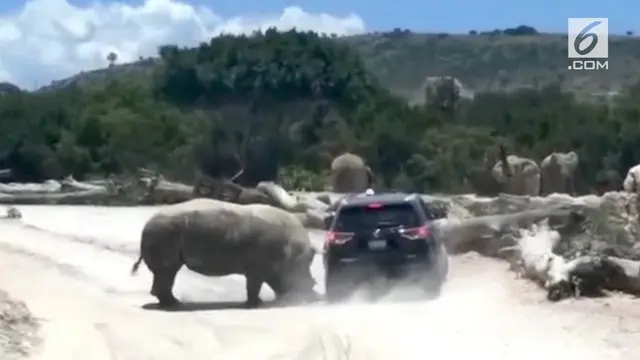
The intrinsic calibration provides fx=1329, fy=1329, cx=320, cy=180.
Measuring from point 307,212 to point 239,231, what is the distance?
13128 mm

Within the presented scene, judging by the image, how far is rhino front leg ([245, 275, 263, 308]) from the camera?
69.3 ft

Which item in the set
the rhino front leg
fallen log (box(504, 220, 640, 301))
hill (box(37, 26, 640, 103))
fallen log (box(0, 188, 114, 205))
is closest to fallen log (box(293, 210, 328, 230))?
the rhino front leg

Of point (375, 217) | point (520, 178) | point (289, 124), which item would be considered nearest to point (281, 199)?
point (520, 178)

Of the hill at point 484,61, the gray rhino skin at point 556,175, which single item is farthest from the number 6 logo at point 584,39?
the hill at point 484,61

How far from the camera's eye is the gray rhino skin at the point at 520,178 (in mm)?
39438

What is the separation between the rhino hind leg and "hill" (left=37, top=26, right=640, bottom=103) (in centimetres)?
7310

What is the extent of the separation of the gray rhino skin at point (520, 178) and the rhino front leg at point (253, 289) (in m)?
19.3

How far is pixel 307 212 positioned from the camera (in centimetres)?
3412

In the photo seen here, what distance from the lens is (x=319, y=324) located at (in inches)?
699

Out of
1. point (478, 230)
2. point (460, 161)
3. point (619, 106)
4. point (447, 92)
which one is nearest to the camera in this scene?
point (478, 230)

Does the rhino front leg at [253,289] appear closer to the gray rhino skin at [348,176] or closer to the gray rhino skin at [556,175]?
the gray rhino skin at [556,175]

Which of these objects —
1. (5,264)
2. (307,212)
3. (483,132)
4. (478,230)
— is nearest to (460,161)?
(483,132)

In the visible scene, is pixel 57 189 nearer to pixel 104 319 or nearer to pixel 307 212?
pixel 307 212

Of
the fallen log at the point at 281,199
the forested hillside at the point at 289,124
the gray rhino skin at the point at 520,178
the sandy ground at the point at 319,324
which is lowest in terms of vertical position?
the sandy ground at the point at 319,324
